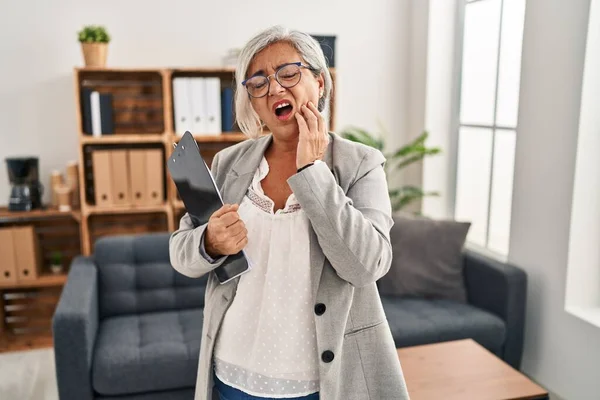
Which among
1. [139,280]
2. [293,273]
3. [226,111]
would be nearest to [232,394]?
[293,273]

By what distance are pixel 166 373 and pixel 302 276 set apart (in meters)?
1.49

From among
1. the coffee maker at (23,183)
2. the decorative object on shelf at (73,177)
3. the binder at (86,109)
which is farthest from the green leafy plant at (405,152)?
A: the coffee maker at (23,183)

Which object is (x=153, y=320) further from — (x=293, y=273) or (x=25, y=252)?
(x=293, y=273)

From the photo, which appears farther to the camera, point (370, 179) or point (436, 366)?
point (436, 366)

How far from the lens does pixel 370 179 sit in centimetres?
119

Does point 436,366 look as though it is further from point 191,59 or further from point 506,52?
point 191,59

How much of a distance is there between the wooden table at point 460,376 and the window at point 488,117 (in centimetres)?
107

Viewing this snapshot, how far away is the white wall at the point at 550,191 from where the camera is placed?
2.46m

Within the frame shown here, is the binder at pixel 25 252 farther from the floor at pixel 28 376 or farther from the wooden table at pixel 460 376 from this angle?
the wooden table at pixel 460 376

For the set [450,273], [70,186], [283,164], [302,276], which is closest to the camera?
[302,276]

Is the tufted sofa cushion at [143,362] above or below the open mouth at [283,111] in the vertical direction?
below

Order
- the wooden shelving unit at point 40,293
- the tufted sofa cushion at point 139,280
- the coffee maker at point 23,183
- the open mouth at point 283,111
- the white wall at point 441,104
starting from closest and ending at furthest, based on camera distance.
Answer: the open mouth at point 283,111 → the tufted sofa cushion at point 139,280 → the coffee maker at point 23,183 → the wooden shelving unit at point 40,293 → the white wall at point 441,104

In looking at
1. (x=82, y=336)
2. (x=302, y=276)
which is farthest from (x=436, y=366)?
(x=82, y=336)

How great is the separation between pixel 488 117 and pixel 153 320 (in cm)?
223
